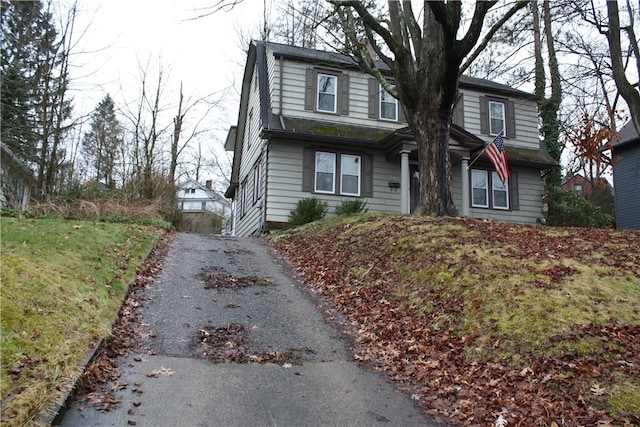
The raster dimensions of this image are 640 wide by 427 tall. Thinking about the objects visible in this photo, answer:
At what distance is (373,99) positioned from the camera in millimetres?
16672

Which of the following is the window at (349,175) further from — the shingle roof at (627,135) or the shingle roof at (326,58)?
the shingle roof at (627,135)

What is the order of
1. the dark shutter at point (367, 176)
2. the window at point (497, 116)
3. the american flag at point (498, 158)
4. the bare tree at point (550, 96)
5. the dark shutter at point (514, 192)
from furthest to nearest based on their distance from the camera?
the bare tree at point (550, 96) → the window at point (497, 116) → the dark shutter at point (514, 192) → the dark shutter at point (367, 176) → the american flag at point (498, 158)

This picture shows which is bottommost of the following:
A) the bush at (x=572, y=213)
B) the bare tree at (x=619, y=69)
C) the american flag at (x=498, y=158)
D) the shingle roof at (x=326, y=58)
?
the bush at (x=572, y=213)

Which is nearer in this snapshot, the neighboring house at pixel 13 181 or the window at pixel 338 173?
the neighboring house at pixel 13 181

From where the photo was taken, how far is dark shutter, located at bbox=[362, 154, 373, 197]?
1577cm

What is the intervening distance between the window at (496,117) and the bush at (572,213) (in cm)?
302

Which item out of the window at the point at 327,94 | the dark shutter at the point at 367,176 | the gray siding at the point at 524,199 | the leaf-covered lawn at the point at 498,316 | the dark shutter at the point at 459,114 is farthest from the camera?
the dark shutter at the point at 459,114

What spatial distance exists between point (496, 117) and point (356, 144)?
6.17 m

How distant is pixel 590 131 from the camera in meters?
21.0

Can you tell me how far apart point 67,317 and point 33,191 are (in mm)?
12199

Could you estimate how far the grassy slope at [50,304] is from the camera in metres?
4.04

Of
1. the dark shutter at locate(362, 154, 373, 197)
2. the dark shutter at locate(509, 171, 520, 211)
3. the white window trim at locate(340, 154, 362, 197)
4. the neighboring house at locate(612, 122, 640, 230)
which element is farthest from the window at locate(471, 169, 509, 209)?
the neighboring house at locate(612, 122, 640, 230)

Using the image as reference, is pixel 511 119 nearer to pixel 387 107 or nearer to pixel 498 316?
pixel 387 107

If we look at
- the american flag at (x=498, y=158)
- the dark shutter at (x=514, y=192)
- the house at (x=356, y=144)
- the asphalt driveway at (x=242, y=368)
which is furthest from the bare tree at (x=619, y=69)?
the asphalt driveway at (x=242, y=368)
